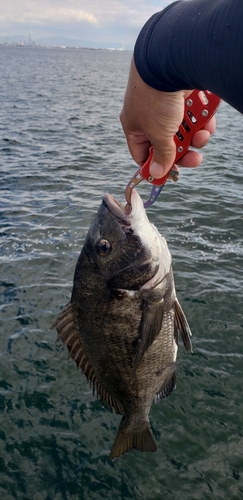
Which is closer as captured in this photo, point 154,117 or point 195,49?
point 195,49

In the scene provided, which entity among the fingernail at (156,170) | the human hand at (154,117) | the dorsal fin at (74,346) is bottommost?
the dorsal fin at (74,346)

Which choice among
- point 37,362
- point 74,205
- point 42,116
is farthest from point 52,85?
point 37,362

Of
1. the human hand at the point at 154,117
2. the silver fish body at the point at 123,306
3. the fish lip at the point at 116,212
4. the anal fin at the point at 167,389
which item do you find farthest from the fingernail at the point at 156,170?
the anal fin at the point at 167,389

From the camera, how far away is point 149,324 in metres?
3.08

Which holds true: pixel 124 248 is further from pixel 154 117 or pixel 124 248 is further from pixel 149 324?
pixel 154 117

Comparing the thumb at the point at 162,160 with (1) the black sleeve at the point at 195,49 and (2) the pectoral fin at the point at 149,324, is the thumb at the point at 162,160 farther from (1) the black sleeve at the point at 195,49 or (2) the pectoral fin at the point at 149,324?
(2) the pectoral fin at the point at 149,324

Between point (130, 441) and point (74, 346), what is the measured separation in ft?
3.27

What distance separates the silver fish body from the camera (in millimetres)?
3020

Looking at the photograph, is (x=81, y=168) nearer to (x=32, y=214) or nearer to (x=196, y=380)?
(x=32, y=214)

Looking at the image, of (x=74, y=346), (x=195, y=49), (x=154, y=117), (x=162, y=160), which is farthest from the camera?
(x=74, y=346)

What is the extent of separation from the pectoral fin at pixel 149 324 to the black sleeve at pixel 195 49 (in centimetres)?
154

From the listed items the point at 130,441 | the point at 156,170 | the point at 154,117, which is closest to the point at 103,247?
the point at 156,170

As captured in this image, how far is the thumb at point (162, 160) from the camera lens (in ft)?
7.69

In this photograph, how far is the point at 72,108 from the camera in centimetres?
2917
